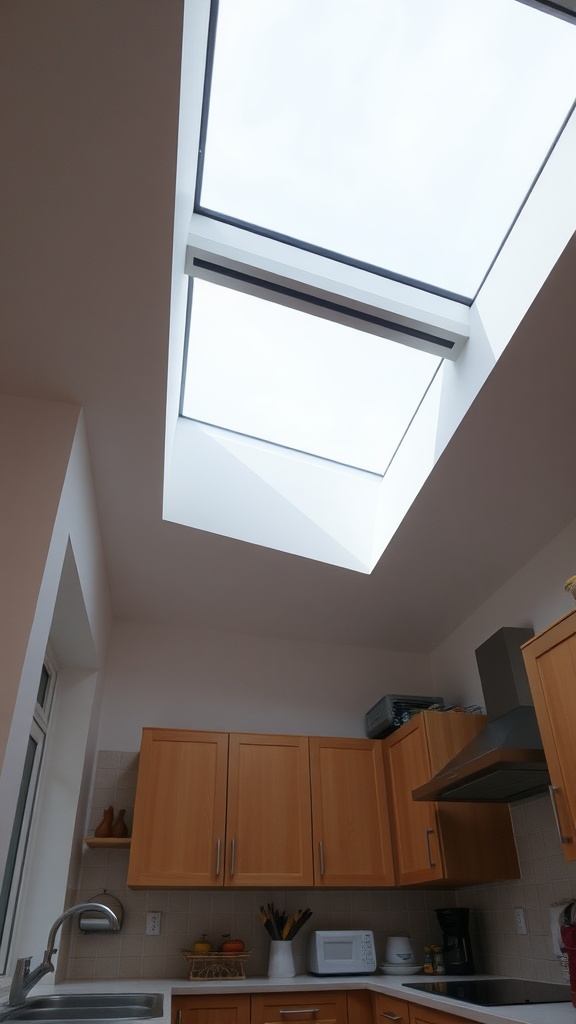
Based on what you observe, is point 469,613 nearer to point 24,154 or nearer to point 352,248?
point 352,248

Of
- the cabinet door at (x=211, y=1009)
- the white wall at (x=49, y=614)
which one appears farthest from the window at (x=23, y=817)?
the cabinet door at (x=211, y=1009)

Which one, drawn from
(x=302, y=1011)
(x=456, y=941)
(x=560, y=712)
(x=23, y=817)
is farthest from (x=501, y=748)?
(x=23, y=817)

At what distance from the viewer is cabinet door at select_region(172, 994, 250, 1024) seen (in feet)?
9.79

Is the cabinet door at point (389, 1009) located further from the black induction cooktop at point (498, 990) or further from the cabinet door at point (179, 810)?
the cabinet door at point (179, 810)

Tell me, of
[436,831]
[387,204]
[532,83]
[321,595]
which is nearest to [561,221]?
[532,83]

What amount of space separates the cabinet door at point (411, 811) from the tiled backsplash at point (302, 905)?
1.31 feet

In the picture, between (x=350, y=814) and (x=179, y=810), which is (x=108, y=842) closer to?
(x=179, y=810)

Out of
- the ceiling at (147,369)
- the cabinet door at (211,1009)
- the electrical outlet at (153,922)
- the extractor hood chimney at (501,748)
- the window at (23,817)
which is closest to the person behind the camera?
the ceiling at (147,369)

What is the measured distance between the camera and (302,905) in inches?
148

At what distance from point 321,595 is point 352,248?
6.48 feet

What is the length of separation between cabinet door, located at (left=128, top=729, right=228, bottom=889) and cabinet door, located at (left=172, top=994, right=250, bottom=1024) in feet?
1.54

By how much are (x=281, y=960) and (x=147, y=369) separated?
2.94 metres

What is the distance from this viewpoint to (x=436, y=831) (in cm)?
334

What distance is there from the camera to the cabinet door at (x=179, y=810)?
3.37 meters
